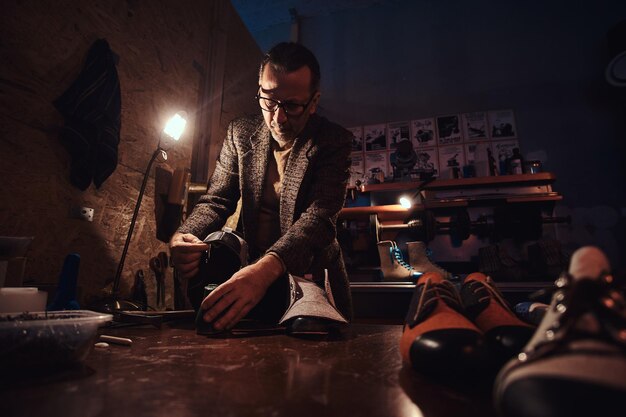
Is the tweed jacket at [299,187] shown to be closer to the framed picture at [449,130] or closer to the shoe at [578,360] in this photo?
the shoe at [578,360]

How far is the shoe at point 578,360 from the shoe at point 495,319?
0.23 meters

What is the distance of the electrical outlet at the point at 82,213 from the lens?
1662mm

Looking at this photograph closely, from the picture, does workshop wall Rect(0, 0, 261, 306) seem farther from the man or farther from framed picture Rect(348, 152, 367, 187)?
framed picture Rect(348, 152, 367, 187)

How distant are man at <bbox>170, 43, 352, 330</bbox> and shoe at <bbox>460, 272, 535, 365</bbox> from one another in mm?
583

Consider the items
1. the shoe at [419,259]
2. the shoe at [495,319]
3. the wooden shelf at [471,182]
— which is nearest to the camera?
the shoe at [495,319]

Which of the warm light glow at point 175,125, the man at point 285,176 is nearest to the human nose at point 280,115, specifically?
the man at point 285,176

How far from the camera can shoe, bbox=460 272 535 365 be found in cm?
58

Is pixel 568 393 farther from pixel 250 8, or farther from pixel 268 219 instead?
pixel 250 8

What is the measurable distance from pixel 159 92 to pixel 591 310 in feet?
8.38

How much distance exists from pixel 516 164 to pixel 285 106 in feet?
8.62

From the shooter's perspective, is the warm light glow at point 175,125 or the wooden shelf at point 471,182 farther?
the wooden shelf at point 471,182

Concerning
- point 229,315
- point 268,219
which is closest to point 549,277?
point 268,219

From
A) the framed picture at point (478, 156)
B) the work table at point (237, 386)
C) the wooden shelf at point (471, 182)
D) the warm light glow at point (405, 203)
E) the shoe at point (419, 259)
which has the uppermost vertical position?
the framed picture at point (478, 156)

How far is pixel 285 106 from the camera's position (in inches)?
57.6
